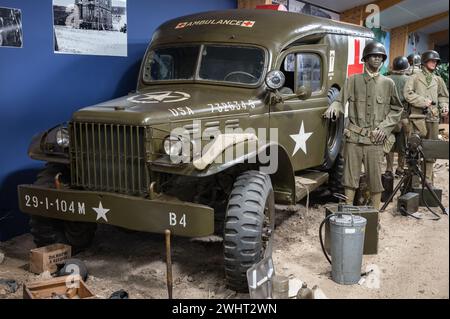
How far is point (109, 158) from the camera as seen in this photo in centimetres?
381

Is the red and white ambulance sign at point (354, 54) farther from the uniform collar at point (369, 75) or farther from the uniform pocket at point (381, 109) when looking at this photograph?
the uniform pocket at point (381, 109)

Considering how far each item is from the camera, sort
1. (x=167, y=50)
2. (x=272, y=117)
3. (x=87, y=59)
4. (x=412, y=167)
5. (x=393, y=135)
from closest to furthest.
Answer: (x=272, y=117)
(x=167, y=50)
(x=87, y=59)
(x=412, y=167)
(x=393, y=135)

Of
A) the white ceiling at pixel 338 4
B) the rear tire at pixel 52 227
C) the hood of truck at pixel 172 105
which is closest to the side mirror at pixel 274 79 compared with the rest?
the hood of truck at pixel 172 105

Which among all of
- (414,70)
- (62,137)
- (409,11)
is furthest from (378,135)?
(409,11)

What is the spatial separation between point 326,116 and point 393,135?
8.32 feet

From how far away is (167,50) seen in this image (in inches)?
192

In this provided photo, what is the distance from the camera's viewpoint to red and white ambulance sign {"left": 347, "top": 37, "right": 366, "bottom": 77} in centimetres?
587

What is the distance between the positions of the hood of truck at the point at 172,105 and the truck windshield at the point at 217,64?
11cm

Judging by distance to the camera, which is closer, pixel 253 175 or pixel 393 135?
pixel 253 175

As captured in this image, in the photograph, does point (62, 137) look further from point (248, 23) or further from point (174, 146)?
point (248, 23)

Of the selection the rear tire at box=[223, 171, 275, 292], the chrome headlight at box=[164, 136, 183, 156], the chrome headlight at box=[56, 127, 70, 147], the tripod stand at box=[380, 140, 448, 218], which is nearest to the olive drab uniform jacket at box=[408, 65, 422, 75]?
the tripod stand at box=[380, 140, 448, 218]

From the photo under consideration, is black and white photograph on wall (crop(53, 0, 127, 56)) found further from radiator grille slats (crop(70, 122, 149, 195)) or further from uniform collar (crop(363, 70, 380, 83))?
uniform collar (crop(363, 70, 380, 83))

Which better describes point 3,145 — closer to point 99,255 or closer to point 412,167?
point 99,255
